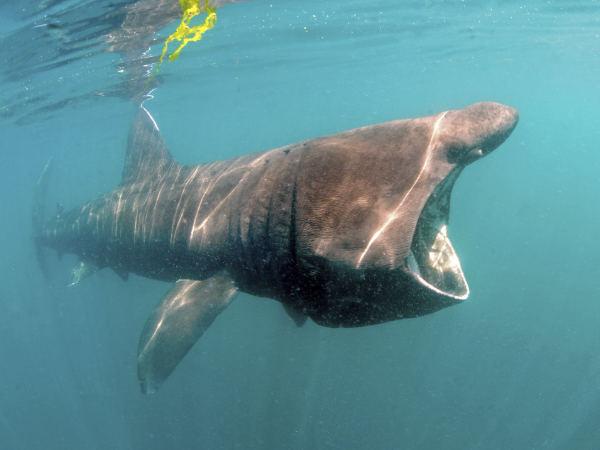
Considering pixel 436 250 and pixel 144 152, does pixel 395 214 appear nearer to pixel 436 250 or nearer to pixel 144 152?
pixel 436 250

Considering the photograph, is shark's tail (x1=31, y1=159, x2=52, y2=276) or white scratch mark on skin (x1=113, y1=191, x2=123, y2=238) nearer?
white scratch mark on skin (x1=113, y1=191, x2=123, y2=238)

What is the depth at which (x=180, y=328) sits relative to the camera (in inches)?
189

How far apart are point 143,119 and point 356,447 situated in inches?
409

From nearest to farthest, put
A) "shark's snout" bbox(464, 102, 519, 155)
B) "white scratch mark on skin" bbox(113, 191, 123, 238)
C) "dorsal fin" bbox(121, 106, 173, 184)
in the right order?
"shark's snout" bbox(464, 102, 519, 155) → "white scratch mark on skin" bbox(113, 191, 123, 238) → "dorsal fin" bbox(121, 106, 173, 184)

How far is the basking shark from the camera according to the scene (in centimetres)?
292

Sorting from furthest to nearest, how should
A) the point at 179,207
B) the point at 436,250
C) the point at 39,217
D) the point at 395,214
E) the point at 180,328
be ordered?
the point at 39,217
the point at 179,207
the point at 180,328
the point at 436,250
the point at 395,214

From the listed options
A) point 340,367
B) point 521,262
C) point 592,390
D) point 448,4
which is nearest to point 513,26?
point 448,4

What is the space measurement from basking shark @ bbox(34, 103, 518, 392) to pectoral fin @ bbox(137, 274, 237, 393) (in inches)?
0.5

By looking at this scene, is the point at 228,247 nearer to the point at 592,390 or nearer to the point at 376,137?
the point at 376,137

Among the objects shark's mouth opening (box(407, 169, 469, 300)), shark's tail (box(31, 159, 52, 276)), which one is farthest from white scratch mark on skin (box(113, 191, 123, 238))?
shark's tail (box(31, 159, 52, 276))

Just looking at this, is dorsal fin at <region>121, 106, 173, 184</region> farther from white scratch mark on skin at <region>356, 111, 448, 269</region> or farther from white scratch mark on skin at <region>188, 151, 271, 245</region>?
white scratch mark on skin at <region>356, 111, 448, 269</region>

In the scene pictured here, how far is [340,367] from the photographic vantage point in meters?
16.0

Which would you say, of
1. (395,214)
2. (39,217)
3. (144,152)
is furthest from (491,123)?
(39,217)

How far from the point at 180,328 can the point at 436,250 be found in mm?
2789
